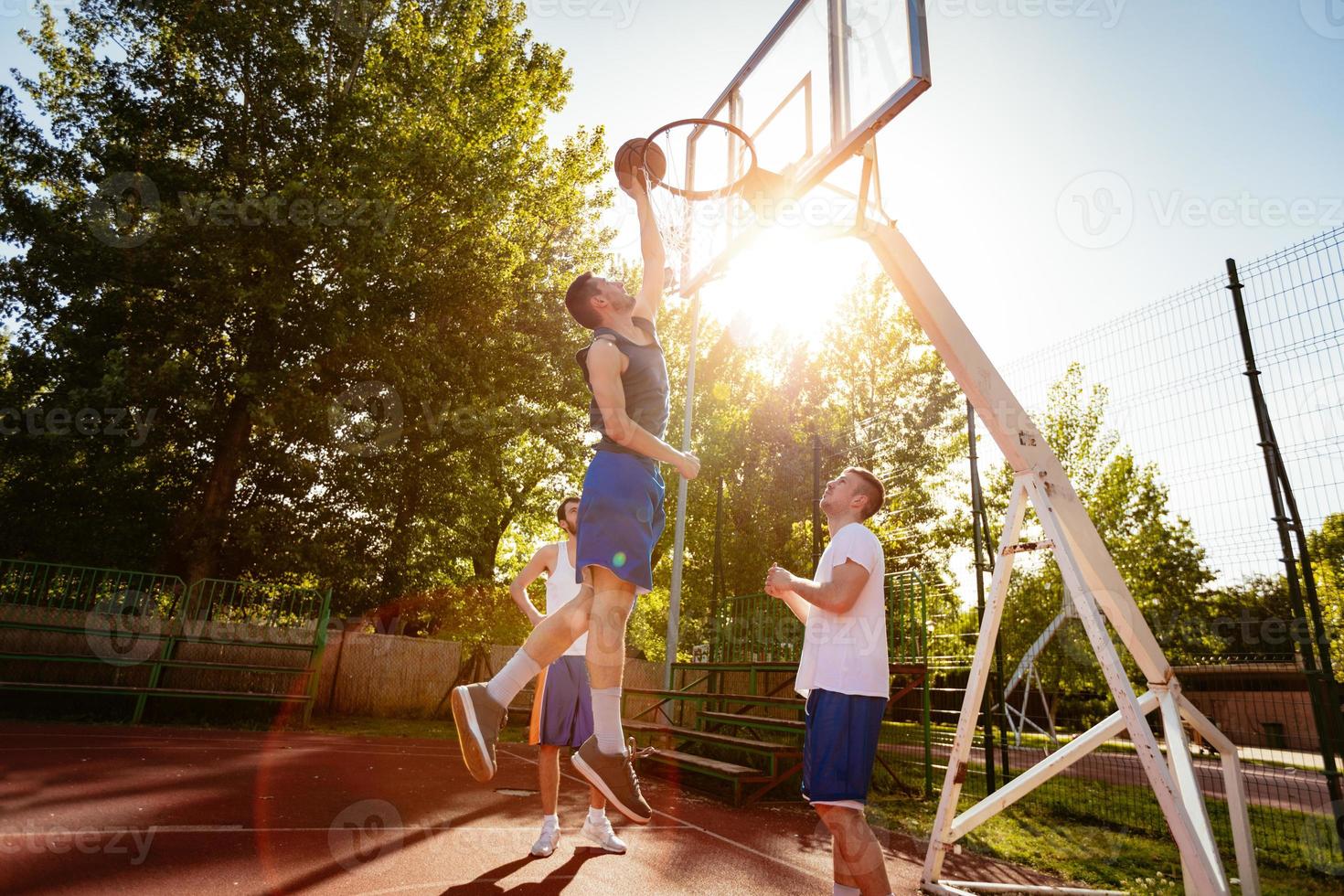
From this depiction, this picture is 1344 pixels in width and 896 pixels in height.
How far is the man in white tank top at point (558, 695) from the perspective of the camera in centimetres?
454

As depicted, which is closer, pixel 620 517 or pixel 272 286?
pixel 620 517

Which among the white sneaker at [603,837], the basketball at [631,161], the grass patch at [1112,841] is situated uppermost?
the basketball at [631,161]

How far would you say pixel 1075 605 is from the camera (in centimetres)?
384

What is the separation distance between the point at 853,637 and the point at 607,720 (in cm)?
116

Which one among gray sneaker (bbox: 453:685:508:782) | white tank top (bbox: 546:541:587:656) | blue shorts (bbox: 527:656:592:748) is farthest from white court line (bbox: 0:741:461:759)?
gray sneaker (bbox: 453:685:508:782)

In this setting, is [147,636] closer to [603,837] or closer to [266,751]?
[266,751]

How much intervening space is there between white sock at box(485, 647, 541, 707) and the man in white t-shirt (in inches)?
43.4

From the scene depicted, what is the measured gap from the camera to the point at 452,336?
15.2m

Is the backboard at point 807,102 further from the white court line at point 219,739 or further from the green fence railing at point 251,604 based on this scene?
the green fence railing at point 251,604

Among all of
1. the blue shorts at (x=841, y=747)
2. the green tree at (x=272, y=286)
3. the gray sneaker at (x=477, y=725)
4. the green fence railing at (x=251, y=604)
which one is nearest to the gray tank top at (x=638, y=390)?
the gray sneaker at (x=477, y=725)

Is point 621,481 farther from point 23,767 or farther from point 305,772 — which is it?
point 23,767

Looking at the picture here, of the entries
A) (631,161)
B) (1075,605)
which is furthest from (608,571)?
(1075,605)

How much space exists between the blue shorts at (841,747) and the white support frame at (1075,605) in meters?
1.01

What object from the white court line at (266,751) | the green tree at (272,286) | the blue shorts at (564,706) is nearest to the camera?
the blue shorts at (564,706)
